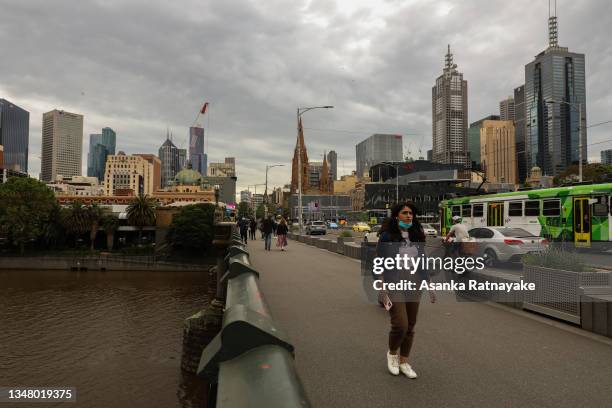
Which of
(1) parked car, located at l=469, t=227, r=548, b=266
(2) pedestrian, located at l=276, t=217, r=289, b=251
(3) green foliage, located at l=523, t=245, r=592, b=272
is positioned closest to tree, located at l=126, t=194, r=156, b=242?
(2) pedestrian, located at l=276, t=217, r=289, b=251

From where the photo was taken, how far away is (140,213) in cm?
6425

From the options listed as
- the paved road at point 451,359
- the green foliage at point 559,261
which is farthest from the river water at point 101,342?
the green foliage at point 559,261

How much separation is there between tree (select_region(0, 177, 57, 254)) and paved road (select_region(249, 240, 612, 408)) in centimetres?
6240

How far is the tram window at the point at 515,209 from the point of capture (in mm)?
20891

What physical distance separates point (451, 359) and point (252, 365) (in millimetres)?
3763

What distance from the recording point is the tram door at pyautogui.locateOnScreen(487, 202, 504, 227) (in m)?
22.1

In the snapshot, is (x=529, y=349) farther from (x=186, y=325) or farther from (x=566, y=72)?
(x=566, y=72)

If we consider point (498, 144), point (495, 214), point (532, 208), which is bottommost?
point (495, 214)

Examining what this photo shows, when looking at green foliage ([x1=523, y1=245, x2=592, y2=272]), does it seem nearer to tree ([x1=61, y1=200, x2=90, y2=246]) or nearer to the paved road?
the paved road

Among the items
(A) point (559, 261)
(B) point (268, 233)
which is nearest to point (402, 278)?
(A) point (559, 261)

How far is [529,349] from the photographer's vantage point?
6164 millimetres

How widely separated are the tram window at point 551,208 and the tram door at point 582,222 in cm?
77

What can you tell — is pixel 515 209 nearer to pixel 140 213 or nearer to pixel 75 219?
pixel 140 213

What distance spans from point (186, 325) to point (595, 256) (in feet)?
51.4
